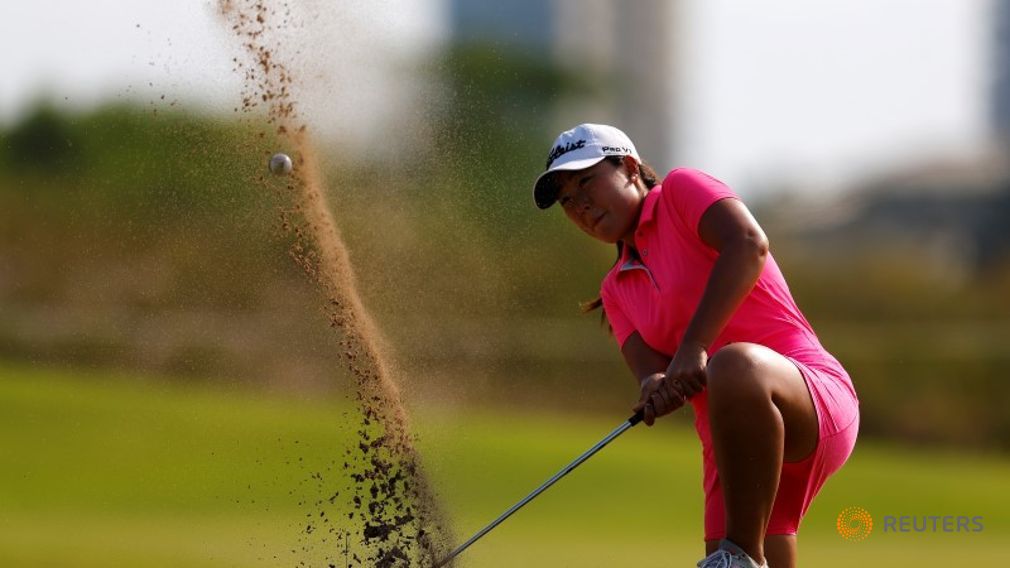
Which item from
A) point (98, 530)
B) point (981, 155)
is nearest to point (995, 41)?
point (981, 155)

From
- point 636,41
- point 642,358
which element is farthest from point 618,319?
point 636,41

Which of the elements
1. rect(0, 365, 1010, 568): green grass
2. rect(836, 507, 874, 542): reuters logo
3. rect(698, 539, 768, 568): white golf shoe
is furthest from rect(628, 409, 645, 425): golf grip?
rect(836, 507, 874, 542): reuters logo

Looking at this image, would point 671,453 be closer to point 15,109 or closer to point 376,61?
point 15,109

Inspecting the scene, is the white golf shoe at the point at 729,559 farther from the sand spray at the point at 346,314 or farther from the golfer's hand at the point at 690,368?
the sand spray at the point at 346,314

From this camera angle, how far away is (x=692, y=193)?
16.5 feet

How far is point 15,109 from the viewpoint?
965 inches

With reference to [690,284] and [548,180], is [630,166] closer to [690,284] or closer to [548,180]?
[548,180]

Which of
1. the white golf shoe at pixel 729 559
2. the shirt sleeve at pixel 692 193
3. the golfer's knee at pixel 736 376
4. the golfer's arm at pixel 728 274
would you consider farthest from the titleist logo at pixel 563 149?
the white golf shoe at pixel 729 559

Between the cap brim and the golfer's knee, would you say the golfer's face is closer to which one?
the cap brim

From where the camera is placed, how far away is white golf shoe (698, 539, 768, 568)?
184 inches

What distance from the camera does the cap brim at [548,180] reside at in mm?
5145

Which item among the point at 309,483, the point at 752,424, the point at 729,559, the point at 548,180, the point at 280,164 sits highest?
the point at 309,483

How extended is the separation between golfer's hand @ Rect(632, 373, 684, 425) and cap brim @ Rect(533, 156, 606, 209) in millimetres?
679

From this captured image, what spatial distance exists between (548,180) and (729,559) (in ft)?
4.39
